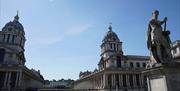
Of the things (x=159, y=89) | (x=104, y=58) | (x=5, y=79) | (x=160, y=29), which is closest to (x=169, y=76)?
(x=159, y=89)

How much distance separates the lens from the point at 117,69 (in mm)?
59812

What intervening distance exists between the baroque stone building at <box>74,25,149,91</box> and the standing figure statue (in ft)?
159

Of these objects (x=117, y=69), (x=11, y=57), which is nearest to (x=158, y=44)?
(x=117, y=69)

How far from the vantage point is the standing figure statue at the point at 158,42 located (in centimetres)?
796

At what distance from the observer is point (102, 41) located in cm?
7338

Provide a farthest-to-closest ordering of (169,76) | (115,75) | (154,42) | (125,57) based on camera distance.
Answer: (125,57), (115,75), (154,42), (169,76)

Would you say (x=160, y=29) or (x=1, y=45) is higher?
(x=1, y=45)

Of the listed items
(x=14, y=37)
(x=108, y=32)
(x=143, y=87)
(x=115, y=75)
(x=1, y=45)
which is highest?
(x=108, y=32)

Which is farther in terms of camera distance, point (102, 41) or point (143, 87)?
point (102, 41)

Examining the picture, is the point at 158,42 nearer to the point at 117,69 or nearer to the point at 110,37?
the point at 117,69

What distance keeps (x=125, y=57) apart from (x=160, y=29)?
58.4 metres

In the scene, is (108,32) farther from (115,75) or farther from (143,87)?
(143,87)

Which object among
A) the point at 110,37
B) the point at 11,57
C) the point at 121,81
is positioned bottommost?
the point at 121,81

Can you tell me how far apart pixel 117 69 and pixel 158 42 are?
5278cm
